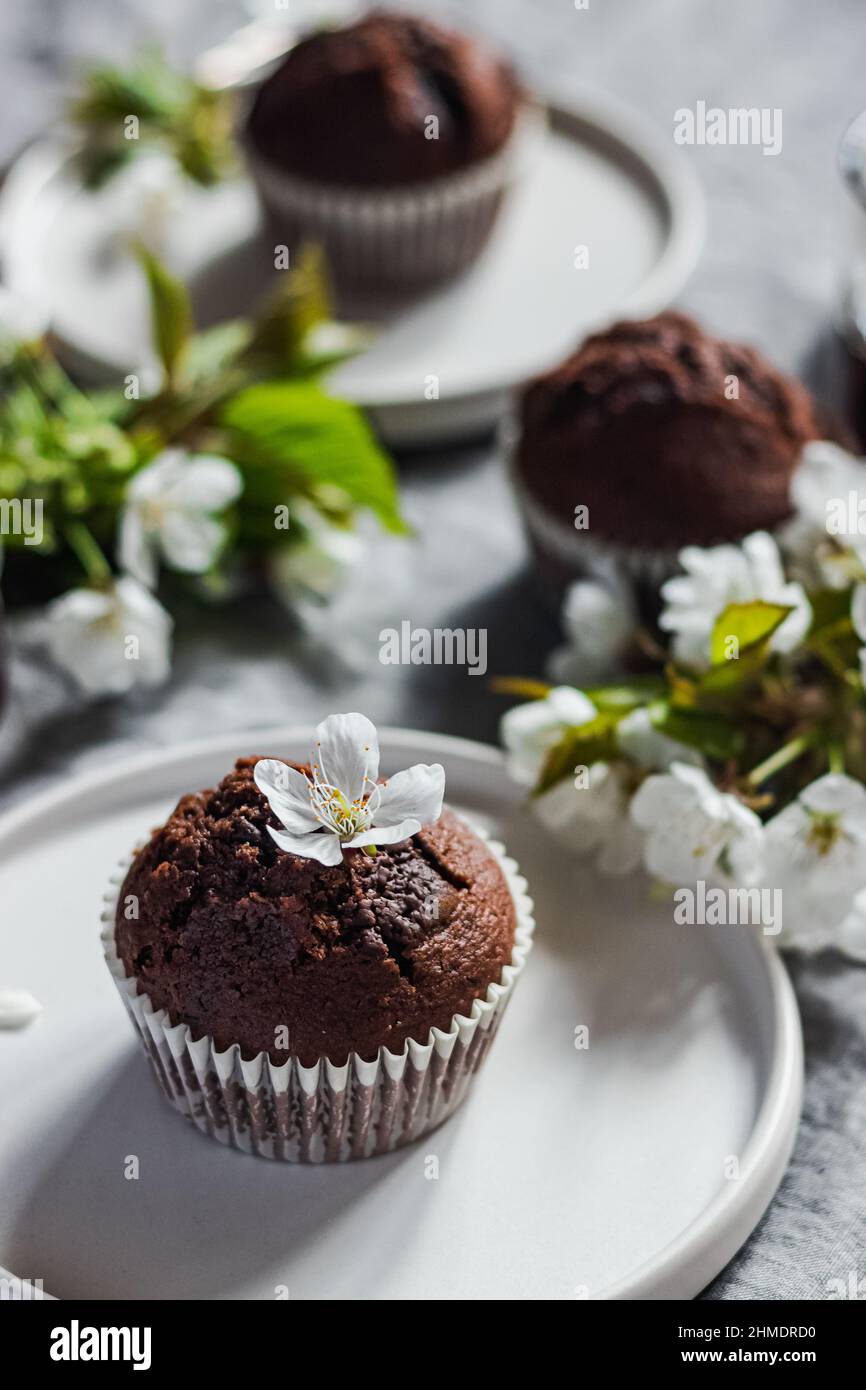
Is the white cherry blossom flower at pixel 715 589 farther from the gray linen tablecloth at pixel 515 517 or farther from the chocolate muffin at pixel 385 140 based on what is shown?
the chocolate muffin at pixel 385 140

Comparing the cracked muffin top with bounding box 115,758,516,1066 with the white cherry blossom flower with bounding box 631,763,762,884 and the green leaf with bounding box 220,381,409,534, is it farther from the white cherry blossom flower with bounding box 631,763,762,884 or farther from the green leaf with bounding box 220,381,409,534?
the green leaf with bounding box 220,381,409,534

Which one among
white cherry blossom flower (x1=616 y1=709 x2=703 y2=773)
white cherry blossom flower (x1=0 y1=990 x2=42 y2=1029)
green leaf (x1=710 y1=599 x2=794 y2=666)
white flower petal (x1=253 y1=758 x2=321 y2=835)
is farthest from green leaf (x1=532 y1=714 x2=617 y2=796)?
white cherry blossom flower (x1=0 y1=990 x2=42 y2=1029)

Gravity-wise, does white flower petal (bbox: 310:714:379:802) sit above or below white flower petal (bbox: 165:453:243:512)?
below

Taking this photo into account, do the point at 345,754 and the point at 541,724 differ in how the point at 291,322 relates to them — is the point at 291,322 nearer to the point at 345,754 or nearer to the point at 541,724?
the point at 541,724

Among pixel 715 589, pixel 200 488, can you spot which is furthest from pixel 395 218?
pixel 715 589

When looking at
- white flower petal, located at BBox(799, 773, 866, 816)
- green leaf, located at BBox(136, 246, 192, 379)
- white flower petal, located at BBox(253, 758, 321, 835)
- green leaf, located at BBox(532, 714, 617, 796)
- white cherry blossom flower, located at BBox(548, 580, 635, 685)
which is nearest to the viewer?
white flower petal, located at BBox(253, 758, 321, 835)

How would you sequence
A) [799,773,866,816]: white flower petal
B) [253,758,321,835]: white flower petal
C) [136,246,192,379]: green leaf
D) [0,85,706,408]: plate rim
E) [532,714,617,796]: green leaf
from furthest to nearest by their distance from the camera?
1. [0,85,706,408]: plate rim
2. [136,246,192,379]: green leaf
3. [532,714,617,796]: green leaf
4. [799,773,866,816]: white flower petal
5. [253,758,321,835]: white flower petal

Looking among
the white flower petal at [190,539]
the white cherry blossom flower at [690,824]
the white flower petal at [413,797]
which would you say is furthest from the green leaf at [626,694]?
the white flower petal at [190,539]
